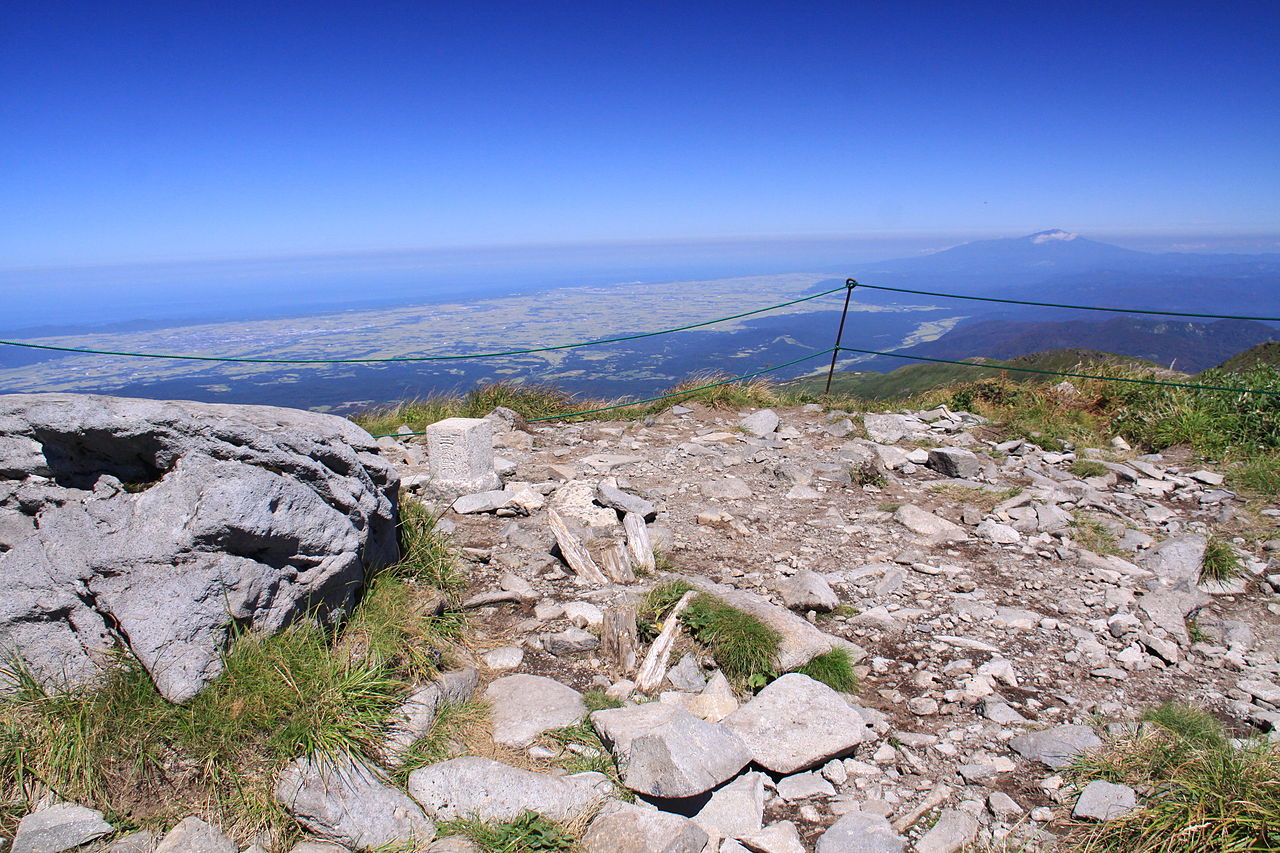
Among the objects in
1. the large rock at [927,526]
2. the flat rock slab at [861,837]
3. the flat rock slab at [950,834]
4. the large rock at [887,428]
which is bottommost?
the flat rock slab at [950,834]

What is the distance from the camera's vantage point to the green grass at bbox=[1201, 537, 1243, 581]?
4848 millimetres

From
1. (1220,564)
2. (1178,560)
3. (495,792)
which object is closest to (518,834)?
(495,792)

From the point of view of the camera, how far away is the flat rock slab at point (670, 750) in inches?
107

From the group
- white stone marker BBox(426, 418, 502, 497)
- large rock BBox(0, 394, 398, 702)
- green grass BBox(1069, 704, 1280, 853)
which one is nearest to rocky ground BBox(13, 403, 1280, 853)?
green grass BBox(1069, 704, 1280, 853)

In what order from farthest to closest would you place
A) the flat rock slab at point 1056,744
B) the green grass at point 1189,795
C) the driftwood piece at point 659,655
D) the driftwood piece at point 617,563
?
the driftwood piece at point 617,563 → the driftwood piece at point 659,655 → the flat rock slab at point 1056,744 → the green grass at point 1189,795

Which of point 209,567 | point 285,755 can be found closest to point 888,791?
point 285,755

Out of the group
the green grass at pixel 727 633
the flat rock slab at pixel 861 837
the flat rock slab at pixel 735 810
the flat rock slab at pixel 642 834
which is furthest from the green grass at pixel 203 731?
the flat rock slab at pixel 861 837

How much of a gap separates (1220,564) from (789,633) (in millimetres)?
3677

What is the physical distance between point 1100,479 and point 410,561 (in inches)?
282

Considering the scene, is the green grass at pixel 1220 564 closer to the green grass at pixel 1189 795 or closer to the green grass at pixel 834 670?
the green grass at pixel 1189 795

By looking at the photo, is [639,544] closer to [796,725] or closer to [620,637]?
[620,637]

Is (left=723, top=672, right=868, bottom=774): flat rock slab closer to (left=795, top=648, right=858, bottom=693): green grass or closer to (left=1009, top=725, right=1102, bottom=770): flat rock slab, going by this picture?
(left=795, top=648, right=858, bottom=693): green grass

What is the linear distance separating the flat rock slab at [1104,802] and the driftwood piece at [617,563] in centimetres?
281

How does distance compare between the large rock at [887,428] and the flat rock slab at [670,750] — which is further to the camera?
the large rock at [887,428]
